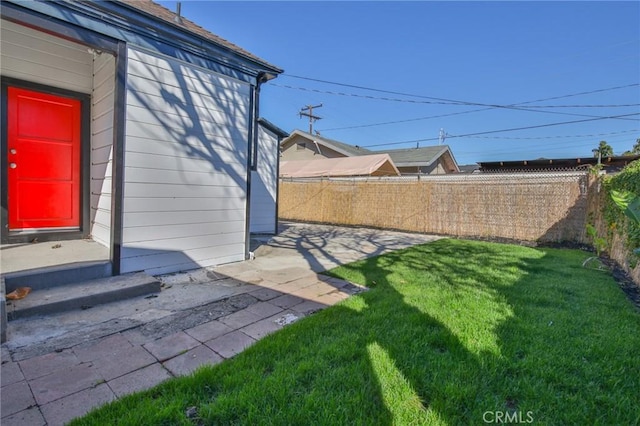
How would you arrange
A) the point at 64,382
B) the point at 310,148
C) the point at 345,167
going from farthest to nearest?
the point at 310,148 < the point at 345,167 < the point at 64,382

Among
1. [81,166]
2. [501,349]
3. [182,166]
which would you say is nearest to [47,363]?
[182,166]

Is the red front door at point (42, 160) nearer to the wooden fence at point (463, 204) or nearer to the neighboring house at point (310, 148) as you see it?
the wooden fence at point (463, 204)

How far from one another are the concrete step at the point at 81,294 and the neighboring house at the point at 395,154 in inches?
684

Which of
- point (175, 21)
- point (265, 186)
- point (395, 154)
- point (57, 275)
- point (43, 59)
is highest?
point (395, 154)

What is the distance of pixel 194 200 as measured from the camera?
4629 mm

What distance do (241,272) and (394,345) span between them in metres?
2.86

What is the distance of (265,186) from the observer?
30.7 ft

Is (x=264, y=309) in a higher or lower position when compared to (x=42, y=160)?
lower

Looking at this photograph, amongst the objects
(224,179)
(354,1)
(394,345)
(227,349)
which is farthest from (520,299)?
(354,1)

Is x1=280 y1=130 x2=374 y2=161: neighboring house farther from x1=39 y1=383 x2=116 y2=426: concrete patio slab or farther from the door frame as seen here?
x1=39 y1=383 x2=116 y2=426: concrete patio slab

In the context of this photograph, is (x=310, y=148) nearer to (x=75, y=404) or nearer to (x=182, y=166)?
(x=182, y=166)

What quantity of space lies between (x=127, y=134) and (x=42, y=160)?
1.61 metres

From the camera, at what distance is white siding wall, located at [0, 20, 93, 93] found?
3.90 m

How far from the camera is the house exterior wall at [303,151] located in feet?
67.2
